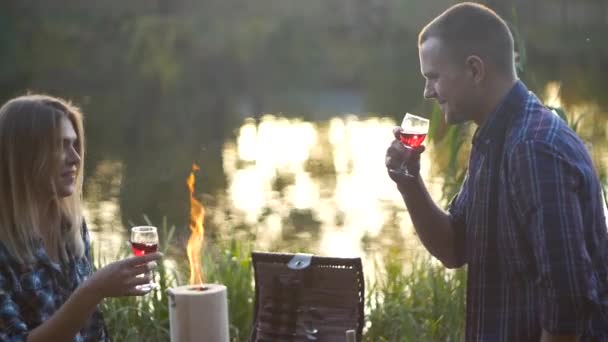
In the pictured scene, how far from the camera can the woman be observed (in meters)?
2.16

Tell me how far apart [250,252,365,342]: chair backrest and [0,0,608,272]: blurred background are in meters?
1.94

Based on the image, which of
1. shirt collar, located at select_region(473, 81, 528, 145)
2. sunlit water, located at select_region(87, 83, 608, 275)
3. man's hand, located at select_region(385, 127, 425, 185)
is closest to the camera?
shirt collar, located at select_region(473, 81, 528, 145)

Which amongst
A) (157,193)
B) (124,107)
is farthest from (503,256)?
(124,107)

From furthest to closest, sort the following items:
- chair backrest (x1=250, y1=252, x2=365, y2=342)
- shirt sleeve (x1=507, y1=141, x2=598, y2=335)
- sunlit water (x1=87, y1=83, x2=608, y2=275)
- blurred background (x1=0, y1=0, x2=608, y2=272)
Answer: blurred background (x1=0, y1=0, x2=608, y2=272), sunlit water (x1=87, y1=83, x2=608, y2=275), chair backrest (x1=250, y1=252, x2=365, y2=342), shirt sleeve (x1=507, y1=141, x2=598, y2=335)

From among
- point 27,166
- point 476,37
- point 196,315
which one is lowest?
point 196,315

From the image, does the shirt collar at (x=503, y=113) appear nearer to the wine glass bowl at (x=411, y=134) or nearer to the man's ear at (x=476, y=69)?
the man's ear at (x=476, y=69)

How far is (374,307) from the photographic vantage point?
420cm

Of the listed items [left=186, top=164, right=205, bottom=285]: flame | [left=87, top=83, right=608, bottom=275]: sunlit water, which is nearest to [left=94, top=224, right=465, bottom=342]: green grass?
[left=87, top=83, right=608, bottom=275]: sunlit water

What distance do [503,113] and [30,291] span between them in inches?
42.5

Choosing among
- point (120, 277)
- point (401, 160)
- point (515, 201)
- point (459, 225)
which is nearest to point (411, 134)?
point (401, 160)

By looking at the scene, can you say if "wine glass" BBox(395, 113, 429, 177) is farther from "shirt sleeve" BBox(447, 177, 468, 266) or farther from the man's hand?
"shirt sleeve" BBox(447, 177, 468, 266)

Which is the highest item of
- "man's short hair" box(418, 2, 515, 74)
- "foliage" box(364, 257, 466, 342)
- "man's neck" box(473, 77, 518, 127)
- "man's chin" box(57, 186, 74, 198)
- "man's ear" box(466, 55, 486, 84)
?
"man's short hair" box(418, 2, 515, 74)

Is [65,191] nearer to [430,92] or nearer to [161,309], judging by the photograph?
[430,92]

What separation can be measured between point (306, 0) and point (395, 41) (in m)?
2.32
